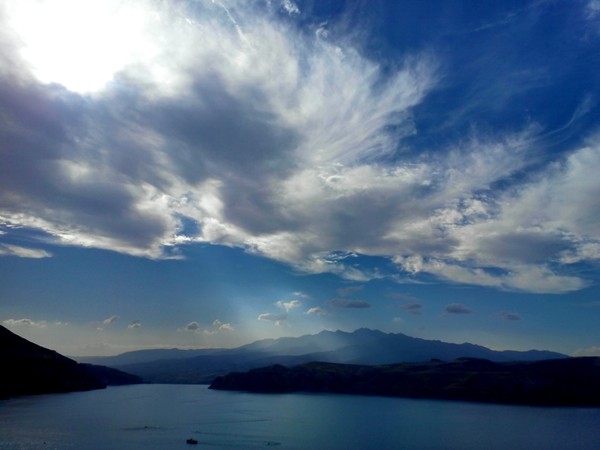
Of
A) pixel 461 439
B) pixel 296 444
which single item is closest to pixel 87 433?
pixel 296 444

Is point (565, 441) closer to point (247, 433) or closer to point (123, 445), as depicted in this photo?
point (247, 433)

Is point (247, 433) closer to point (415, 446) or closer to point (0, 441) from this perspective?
point (415, 446)

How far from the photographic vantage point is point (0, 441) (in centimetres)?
15562

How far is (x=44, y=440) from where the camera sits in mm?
161750

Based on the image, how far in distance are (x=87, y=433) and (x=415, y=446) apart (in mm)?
138248

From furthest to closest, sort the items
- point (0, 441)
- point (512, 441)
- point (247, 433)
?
point (247, 433), point (512, 441), point (0, 441)

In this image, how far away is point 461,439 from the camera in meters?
182

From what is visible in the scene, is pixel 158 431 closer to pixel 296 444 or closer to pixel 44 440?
pixel 44 440

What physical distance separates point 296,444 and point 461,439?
7312 centimetres

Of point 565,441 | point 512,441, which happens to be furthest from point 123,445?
point 565,441

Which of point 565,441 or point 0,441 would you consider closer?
point 0,441

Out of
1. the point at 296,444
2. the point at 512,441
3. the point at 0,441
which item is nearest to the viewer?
the point at 0,441

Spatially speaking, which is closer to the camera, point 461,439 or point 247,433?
point 461,439

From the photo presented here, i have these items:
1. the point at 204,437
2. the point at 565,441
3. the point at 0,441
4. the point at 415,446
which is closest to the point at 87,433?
the point at 0,441
